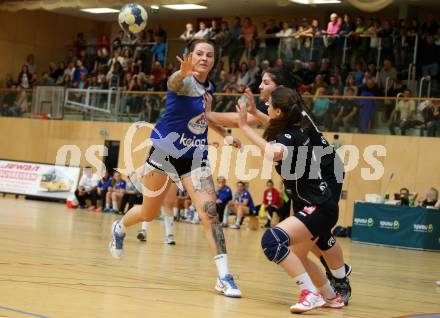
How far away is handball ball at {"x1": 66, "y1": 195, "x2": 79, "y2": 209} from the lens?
2517 cm

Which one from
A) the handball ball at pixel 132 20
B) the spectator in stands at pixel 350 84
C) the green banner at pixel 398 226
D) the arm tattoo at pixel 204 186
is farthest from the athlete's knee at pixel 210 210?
the spectator in stands at pixel 350 84

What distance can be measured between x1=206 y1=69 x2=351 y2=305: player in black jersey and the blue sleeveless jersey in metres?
0.28

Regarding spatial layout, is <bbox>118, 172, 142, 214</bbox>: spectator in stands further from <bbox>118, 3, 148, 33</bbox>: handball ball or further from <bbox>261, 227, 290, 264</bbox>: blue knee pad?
<bbox>261, 227, 290, 264</bbox>: blue knee pad

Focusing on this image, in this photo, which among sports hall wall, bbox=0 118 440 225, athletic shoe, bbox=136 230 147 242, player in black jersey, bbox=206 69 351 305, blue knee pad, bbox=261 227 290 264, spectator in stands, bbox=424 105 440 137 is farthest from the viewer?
sports hall wall, bbox=0 118 440 225

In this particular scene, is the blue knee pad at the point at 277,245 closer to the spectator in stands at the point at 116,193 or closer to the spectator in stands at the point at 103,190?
the spectator in stands at the point at 116,193

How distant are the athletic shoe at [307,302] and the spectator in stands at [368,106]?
1610 cm

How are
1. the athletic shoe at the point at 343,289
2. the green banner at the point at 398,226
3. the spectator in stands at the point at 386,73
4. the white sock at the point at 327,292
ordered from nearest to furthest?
the white sock at the point at 327,292
the athletic shoe at the point at 343,289
the green banner at the point at 398,226
the spectator in stands at the point at 386,73

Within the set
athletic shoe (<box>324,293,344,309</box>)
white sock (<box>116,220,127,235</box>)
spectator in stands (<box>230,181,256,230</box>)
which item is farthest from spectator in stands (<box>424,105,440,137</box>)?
athletic shoe (<box>324,293,344,309</box>)

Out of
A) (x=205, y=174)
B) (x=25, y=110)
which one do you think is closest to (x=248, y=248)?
(x=205, y=174)

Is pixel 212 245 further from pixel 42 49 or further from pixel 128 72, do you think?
pixel 42 49

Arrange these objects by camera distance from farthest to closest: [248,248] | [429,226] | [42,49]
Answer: [42,49], [429,226], [248,248]

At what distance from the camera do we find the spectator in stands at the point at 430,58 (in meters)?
22.9

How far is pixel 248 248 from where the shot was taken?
14.0 meters

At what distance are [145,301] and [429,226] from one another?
46.5ft
